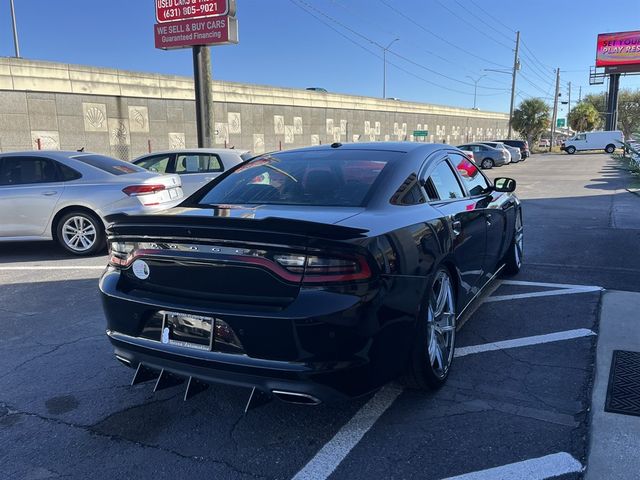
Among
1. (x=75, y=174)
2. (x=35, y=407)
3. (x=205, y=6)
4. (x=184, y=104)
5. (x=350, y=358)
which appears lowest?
(x=35, y=407)

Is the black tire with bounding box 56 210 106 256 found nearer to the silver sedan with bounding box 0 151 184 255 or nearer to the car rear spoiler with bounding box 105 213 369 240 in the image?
the silver sedan with bounding box 0 151 184 255

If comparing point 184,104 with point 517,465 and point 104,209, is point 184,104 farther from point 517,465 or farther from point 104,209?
point 517,465

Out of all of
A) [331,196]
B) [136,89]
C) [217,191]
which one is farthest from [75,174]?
[136,89]

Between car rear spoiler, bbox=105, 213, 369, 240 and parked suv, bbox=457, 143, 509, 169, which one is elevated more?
car rear spoiler, bbox=105, 213, 369, 240

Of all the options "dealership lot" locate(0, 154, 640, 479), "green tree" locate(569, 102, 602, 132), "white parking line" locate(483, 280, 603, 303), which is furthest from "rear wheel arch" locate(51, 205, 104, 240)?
"green tree" locate(569, 102, 602, 132)

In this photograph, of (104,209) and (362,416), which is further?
(104,209)

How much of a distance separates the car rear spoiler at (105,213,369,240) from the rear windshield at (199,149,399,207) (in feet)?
2.17

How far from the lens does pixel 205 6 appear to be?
1552 centimetres

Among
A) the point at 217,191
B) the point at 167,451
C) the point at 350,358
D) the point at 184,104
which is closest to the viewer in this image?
the point at 350,358

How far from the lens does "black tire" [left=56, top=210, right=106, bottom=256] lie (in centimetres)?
761

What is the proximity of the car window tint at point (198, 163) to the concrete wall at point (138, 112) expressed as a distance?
38.1 feet

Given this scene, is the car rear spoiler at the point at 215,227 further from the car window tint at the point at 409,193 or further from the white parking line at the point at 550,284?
the white parking line at the point at 550,284

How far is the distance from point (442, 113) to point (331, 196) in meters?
54.6

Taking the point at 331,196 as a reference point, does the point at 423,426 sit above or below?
below
